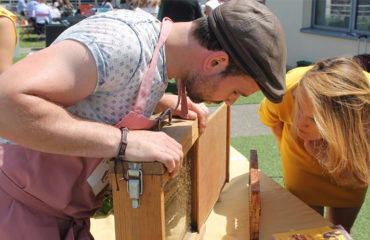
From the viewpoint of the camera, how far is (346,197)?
179 centimetres

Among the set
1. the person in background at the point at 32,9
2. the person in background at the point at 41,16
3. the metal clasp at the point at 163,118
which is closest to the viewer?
the metal clasp at the point at 163,118

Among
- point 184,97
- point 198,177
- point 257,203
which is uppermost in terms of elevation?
point 184,97

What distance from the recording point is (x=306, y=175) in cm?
180

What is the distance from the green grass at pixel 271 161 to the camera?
2385 mm

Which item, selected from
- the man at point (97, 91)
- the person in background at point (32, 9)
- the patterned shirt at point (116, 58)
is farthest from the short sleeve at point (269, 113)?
the person in background at point (32, 9)

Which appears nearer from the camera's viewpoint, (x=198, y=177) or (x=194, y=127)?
(x=194, y=127)

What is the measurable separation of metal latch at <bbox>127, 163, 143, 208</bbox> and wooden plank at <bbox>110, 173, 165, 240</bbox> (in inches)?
0.6

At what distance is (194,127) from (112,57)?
0.45 metres

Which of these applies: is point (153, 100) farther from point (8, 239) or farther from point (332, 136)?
point (332, 136)

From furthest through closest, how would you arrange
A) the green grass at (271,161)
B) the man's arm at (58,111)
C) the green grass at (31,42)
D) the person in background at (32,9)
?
the person in background at (32,9) → the green grass at (31,42) → the green grass at (271,161) → the man's arm at (58,111)

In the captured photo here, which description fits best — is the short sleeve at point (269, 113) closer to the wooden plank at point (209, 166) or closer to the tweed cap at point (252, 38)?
the wooden plank at point (209, 166)

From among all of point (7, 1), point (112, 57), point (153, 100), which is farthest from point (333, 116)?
point (7, 1)

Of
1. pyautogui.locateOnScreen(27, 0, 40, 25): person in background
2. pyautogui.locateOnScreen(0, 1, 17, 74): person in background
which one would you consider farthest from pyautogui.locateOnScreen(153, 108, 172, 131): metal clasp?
pyautogui.locateOnScreen(27, 0, 40, 25): person in background

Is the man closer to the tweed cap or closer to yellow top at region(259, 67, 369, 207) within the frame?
the tweed cap
